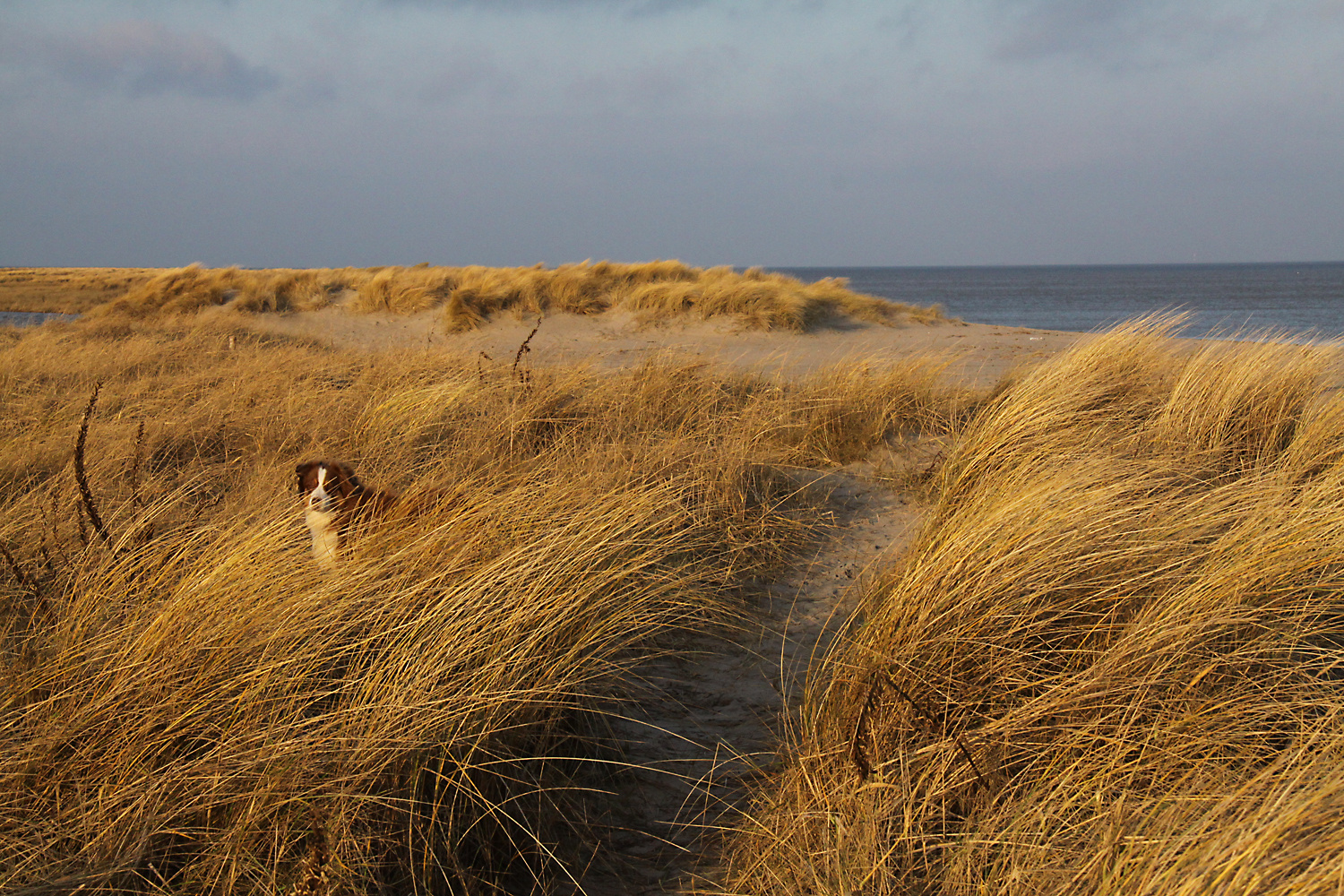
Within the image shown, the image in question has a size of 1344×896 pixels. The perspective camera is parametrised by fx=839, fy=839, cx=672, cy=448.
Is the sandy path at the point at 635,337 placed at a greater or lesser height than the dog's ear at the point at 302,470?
lesser

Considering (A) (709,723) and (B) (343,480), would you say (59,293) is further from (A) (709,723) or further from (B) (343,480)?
(A) (709,723)

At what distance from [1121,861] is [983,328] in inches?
470

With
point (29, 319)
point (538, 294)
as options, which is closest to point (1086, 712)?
A: point (538, 294)

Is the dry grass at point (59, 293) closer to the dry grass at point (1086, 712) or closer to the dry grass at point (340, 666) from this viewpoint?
the dry grass at point (340, 666)

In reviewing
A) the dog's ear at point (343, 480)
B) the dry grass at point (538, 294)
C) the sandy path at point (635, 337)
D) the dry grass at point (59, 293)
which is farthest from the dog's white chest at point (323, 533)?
the dry grass at point (59, 293)

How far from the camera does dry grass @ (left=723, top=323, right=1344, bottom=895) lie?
144 cm

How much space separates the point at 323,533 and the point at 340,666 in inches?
33.6

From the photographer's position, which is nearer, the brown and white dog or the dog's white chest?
the dog's white chest

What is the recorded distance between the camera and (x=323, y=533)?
2.84m

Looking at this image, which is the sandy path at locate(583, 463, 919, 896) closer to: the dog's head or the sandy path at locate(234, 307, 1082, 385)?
the dog's head

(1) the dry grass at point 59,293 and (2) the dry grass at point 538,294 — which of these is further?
(1) the dry grass at point 59,293

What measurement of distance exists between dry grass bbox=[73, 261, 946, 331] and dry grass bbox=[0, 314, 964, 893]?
8.88 meters

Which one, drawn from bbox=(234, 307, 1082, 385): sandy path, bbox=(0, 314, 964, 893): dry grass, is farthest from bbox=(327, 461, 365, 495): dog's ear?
bbox=(234, 307, 1082, 385): sandy path

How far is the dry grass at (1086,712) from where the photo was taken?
4.74 ft
